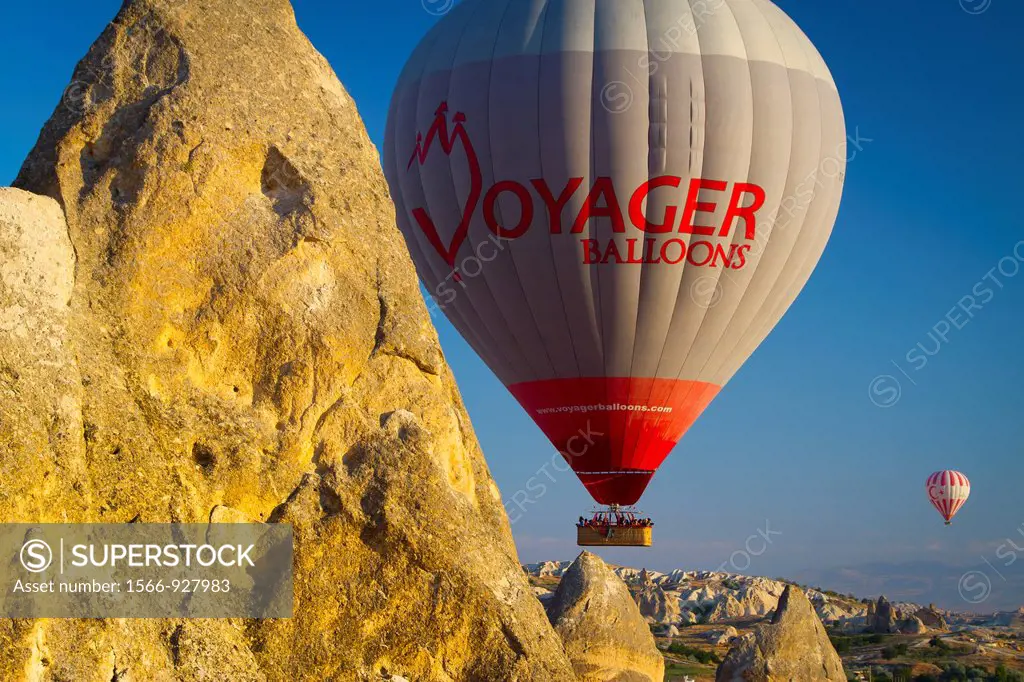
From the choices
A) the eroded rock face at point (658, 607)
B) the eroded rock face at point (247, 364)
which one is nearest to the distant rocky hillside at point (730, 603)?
the eroded rock face at point (658, 607)

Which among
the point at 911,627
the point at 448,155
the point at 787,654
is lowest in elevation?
the point at 787,654

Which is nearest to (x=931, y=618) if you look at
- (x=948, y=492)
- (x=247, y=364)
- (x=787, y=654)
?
(x=948, y=492)

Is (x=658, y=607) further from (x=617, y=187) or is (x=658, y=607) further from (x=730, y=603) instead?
(x=617, y=187)

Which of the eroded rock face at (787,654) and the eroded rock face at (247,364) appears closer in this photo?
the eroded rock face at (247,364)

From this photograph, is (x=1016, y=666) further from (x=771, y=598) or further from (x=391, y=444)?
(x=391, y=444)

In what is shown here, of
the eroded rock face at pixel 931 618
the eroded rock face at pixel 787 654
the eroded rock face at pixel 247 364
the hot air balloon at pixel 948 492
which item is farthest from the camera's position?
the eroded rock face at pixel 931 618

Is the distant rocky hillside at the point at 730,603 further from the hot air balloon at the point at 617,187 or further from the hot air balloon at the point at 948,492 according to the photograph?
Result: the hot air balloon at the point at 617,187

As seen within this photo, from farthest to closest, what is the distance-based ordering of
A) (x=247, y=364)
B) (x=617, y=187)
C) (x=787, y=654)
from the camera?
(x=617, y=187)
(x=787, y=654)
(x=247, y=364)
